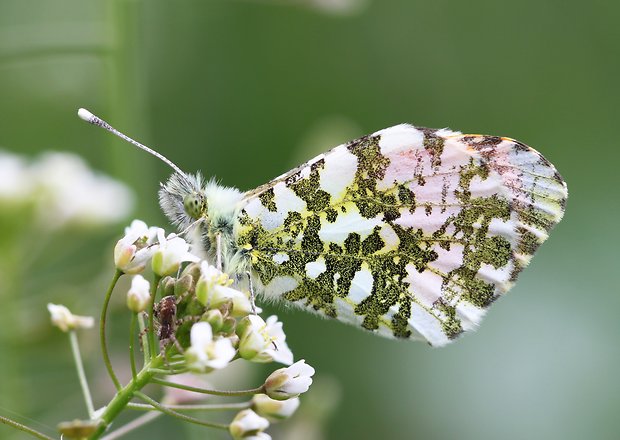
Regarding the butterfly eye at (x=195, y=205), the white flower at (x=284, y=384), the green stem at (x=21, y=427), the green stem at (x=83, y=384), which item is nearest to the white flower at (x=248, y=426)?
the white flower at (x=284, y=384)

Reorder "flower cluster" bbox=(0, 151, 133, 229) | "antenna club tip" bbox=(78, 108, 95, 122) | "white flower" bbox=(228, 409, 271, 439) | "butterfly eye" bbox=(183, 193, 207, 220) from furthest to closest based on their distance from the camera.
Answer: "flower cluster" bbox=(0, 151, 133, 229), "butterfly eye" bbox=(183, 193, 207, 220), "antenna club tip" bbox=(78, 108, 95, 122), "white flower" bbox=(228, 409, 271, 439)

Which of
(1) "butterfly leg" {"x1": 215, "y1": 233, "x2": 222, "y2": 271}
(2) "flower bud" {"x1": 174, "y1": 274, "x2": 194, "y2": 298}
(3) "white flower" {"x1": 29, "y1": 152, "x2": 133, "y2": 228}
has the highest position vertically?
(2) "flower bud" {"x1": 174, "y1": 274, "x2": 194, "y2": 298}

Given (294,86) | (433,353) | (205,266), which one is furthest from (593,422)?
(205,266)

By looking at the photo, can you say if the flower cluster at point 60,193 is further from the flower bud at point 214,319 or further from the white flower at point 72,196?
the flower bud at point 214,319

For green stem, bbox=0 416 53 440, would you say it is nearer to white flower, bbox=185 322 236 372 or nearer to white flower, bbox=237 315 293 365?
white flower, bbox=185 322 236 372

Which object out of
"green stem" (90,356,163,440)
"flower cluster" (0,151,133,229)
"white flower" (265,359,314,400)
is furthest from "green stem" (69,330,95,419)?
"flower cluster" (0,151,133,229)

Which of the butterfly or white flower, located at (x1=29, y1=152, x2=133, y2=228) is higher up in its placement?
the butterfly

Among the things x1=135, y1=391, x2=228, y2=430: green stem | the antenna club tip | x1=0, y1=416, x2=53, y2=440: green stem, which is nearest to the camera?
x1=0, y1=416, x2=53, y2=440: green stem

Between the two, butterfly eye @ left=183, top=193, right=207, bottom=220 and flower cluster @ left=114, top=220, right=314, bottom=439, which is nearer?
flower cluster @ left=114, top=220, right=314, bottom=439
